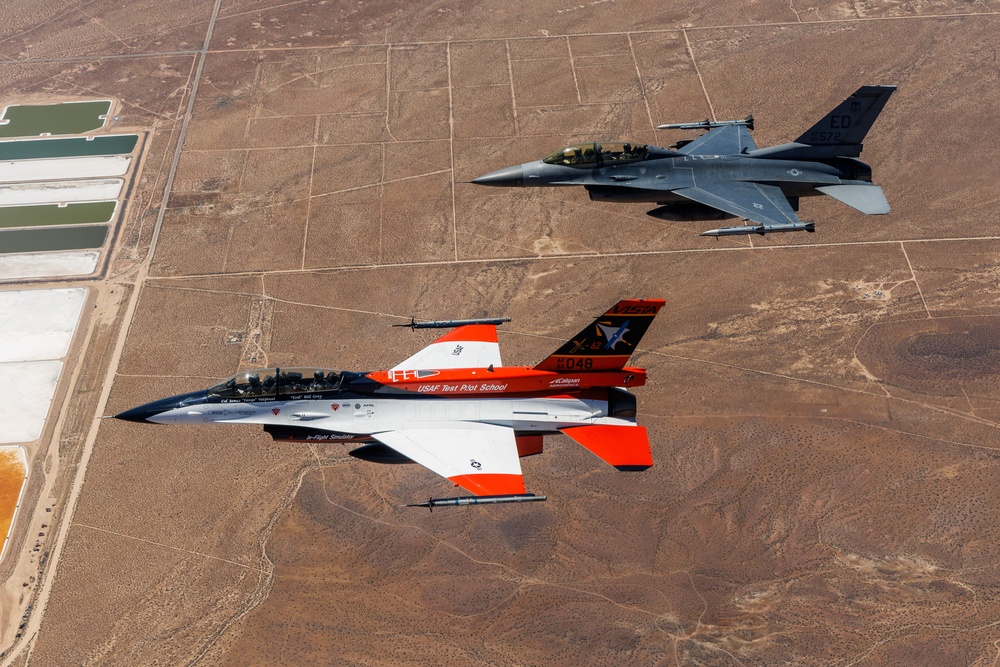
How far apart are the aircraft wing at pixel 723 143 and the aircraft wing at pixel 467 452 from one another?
723 inches

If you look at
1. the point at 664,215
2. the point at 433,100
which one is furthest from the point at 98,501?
the point at 433,100

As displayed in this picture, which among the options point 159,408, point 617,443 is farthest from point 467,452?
point 159,408

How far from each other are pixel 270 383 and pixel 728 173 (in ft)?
76.4

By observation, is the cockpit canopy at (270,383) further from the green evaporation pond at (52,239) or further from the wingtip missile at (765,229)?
the green evaporation pond at (52,239)

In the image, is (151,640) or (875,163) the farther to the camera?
(875,163)

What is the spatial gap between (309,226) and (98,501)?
18.6m

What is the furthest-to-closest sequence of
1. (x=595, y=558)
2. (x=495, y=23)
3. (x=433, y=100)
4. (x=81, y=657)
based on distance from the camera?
(x=495, y=23)
(x=433, y=100)
(x=595, y=558)
(x=81, y=657)

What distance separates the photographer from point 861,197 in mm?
39938

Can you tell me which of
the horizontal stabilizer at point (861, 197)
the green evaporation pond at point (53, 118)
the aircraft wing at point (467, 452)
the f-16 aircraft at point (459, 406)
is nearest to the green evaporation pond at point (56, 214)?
the green evaporation pond at point (53, 118)

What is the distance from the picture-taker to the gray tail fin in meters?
40.3

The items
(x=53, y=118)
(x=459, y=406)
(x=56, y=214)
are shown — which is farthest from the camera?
(x=53, y=118)

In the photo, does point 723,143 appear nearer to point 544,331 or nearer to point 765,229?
point 765,229

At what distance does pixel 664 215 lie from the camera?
40625mm

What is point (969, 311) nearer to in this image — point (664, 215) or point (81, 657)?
point (664, 215)
